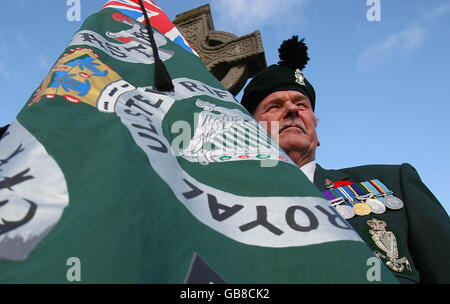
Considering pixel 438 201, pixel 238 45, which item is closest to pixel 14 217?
pixel 438 201

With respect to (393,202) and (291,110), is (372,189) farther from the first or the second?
(291,110)

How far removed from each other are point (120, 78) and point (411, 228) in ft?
3.77

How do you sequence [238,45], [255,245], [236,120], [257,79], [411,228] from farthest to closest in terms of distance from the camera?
[238,45] < [257,79] < [411,228] < [236,120] < [255,245]

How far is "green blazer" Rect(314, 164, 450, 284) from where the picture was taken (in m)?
1.12

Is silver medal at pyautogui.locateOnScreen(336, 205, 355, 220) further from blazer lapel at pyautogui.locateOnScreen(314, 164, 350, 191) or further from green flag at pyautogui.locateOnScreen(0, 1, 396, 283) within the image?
green flag at pyautogui.locateOnScreen(0, 1, 396, 283)

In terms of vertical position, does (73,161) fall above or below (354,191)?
below

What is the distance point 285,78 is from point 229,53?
2.13 ft

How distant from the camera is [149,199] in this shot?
0.59m

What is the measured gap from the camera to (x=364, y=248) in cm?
67

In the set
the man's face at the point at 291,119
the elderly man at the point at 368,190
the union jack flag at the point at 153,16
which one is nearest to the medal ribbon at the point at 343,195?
the elderly man at the point at 368,190

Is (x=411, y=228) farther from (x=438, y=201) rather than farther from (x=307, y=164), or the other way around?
(x=307, y=164)

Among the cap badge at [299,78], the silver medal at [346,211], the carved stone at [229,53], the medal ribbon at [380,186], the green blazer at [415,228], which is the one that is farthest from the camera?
the carved stone at [229,53]

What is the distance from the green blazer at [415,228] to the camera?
1.12 metres

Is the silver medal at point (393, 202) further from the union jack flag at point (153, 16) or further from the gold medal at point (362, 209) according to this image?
the union jack flag at point (153, 16)
